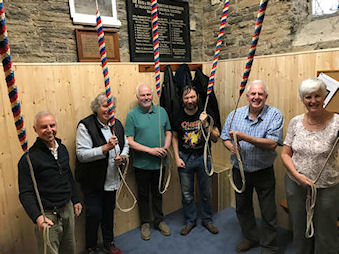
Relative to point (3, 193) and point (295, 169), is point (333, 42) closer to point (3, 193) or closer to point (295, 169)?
point (295, 169)

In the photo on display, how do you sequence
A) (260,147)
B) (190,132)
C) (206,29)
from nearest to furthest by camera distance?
1. (260,147)
2. (190,132)
3. (206,29)

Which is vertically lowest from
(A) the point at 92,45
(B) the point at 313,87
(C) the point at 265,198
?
(C) the point at 265,198

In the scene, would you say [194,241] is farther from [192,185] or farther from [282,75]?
[282,75]

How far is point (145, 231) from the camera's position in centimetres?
270

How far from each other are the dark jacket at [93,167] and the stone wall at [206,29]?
94cm

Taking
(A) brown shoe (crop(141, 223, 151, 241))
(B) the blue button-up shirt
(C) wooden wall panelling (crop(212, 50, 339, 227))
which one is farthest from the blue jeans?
(C) wooden wall panelling (crop(212, 50, 339, 227))

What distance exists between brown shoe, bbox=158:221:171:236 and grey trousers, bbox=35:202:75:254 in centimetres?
106

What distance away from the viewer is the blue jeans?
261 cm

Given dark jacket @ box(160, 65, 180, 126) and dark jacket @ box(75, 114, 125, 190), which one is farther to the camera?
dark jacket @ box(160, 65, 180, 126)

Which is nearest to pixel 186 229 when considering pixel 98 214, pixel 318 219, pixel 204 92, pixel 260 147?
pixel 98 214

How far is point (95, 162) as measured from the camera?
2213 millimetres

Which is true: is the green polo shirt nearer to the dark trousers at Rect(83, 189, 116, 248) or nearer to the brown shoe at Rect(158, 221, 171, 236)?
the dark trousers at Rect(83, 189, 116, 248)

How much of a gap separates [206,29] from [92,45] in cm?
173

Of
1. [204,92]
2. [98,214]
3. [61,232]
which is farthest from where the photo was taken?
[204,92]
